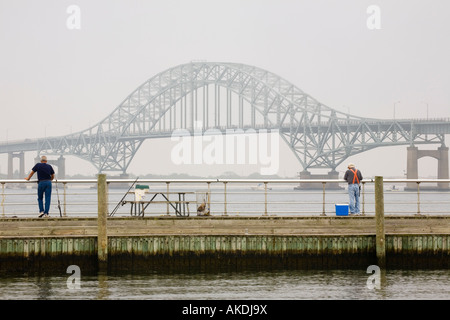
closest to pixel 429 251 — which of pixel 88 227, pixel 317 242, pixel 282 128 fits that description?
pixel 317 242

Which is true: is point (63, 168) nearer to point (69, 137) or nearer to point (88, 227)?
point (69, 137)

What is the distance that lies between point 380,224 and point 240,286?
3.32 metres

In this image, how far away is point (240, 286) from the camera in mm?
15836

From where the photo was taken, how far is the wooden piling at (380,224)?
16328mm

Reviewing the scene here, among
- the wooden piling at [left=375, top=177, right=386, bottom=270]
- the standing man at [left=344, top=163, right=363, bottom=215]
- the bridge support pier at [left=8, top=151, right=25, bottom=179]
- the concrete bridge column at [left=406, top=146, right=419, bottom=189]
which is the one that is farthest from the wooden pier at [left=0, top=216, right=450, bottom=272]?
the bridge support pier at [left=8, top=151, right=25, bottom=179]

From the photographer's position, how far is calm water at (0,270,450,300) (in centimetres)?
1495

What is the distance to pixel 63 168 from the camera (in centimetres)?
12588

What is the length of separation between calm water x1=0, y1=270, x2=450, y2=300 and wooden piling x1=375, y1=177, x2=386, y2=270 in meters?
0.39

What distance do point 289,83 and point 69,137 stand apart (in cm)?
4221

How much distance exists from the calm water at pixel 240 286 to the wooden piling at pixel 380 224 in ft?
1.28

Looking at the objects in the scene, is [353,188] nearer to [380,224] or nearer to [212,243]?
[380,224]

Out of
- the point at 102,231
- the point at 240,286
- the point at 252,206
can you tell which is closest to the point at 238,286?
the point at 240,286
